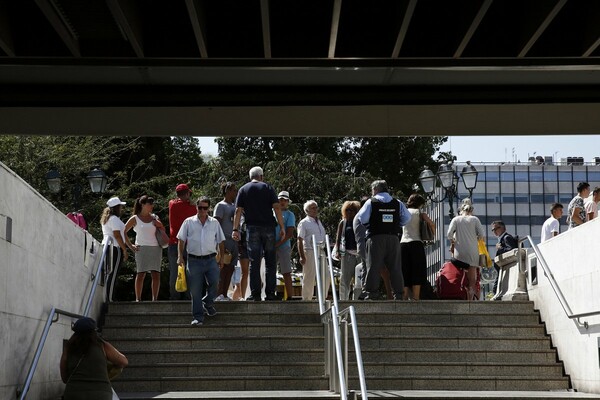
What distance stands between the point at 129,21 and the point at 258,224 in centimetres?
607

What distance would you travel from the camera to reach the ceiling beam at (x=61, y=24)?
28.9ft

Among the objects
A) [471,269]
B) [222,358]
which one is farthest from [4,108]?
[471,269]

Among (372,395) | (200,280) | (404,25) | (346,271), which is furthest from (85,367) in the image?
(346,271)

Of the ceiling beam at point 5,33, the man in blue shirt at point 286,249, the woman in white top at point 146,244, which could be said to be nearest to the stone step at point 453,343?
the man in blue shirt at point 286,249

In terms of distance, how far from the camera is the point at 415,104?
12.3 meters

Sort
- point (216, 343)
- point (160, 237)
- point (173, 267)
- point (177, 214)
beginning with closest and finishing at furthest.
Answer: point (216, 343) → point (160, 237) → point (177, 214) → point (173, 267)

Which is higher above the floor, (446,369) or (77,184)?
(77,184)

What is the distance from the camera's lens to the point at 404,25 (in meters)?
9.23

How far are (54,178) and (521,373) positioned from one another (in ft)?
40.8

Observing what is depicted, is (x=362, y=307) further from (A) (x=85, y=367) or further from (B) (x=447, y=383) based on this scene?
(A) (x=85, y=367)

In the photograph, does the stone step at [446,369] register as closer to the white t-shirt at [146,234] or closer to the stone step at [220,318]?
the stone step at [220,318]

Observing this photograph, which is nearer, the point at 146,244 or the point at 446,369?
the point at 446,369

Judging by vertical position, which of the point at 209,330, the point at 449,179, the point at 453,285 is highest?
the point at 449,179

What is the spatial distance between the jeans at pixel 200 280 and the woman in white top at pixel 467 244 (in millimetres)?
3893
